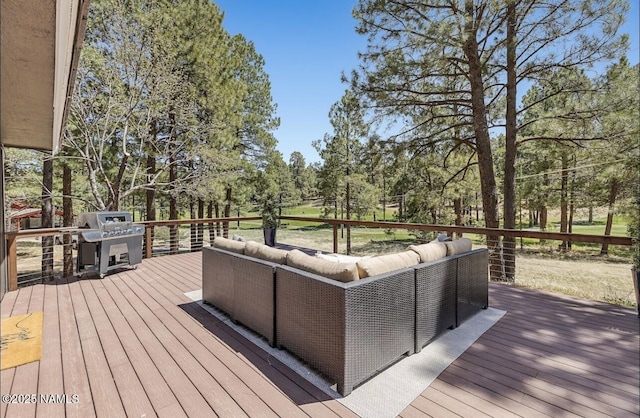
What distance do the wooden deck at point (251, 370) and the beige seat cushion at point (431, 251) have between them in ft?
2.64

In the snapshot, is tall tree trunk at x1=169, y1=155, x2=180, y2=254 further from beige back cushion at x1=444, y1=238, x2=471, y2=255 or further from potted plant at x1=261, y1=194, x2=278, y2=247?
beige back cushion at x1=444, y1=238, x2=471, y2=255

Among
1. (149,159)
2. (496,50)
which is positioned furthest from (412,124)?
(149,159)

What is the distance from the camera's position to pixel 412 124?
680 cm

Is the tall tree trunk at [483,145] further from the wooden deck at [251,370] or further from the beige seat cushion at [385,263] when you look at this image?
the beige seat cushion at [385,263]

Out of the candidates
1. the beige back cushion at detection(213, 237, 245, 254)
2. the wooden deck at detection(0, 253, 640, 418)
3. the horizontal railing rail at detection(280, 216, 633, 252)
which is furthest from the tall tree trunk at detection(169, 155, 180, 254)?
the beige back cushion at detection(213, 237, 245, 254)

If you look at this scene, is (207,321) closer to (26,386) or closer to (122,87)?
(26,386)

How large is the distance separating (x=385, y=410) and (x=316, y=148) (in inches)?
583

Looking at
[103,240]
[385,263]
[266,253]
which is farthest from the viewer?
[103,240]

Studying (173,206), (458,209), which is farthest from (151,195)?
(458,209)

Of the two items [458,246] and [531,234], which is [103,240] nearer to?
[458,246]

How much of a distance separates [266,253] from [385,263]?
111 centimetres

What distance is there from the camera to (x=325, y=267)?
7.42ft

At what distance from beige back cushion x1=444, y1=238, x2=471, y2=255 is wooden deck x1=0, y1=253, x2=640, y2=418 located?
80 centimetres

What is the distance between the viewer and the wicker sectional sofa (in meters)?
2.01
